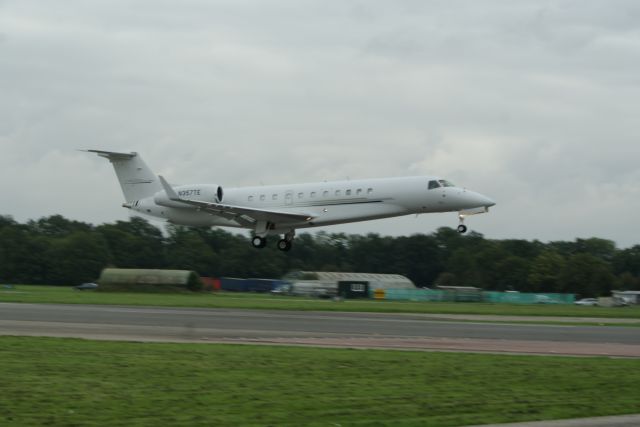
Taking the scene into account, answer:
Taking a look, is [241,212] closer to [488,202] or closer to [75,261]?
[488,202]

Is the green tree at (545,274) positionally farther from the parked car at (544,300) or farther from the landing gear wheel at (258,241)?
the landing gear wheel at (258,241)

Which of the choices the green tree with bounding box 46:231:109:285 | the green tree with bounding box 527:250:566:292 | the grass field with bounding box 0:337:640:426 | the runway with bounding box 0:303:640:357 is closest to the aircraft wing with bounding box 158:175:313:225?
the runway with bounding box 0:303:640:357

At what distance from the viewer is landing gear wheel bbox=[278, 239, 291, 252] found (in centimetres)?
4941

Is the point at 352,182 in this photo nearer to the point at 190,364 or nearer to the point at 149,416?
the point at 190,364

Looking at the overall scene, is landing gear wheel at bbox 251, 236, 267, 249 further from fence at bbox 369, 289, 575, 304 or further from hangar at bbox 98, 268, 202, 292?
fence at bbox 369, 289, 575, 304

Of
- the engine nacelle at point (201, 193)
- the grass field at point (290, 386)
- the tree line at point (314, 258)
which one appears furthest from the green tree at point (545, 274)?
the grass field at point (290, 386)

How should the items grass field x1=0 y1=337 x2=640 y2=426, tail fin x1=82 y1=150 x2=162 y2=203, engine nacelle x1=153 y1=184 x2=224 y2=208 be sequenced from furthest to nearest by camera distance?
tail fin x1=82 y1=150 x2=162 y2=203 < engine nacelle x1=153 y1=184 x2=224 y2=208 < grass field x1=0 y1=337 x2=640 y2=426

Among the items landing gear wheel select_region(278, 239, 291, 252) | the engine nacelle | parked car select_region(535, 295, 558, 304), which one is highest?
the engine nacelle

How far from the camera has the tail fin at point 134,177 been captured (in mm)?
53250

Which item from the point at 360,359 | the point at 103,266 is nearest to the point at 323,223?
the point at 360,359

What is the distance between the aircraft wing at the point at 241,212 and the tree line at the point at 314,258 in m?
49.3

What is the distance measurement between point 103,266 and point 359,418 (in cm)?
8784

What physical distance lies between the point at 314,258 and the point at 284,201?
73.0 meters

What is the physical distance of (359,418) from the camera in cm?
1425
